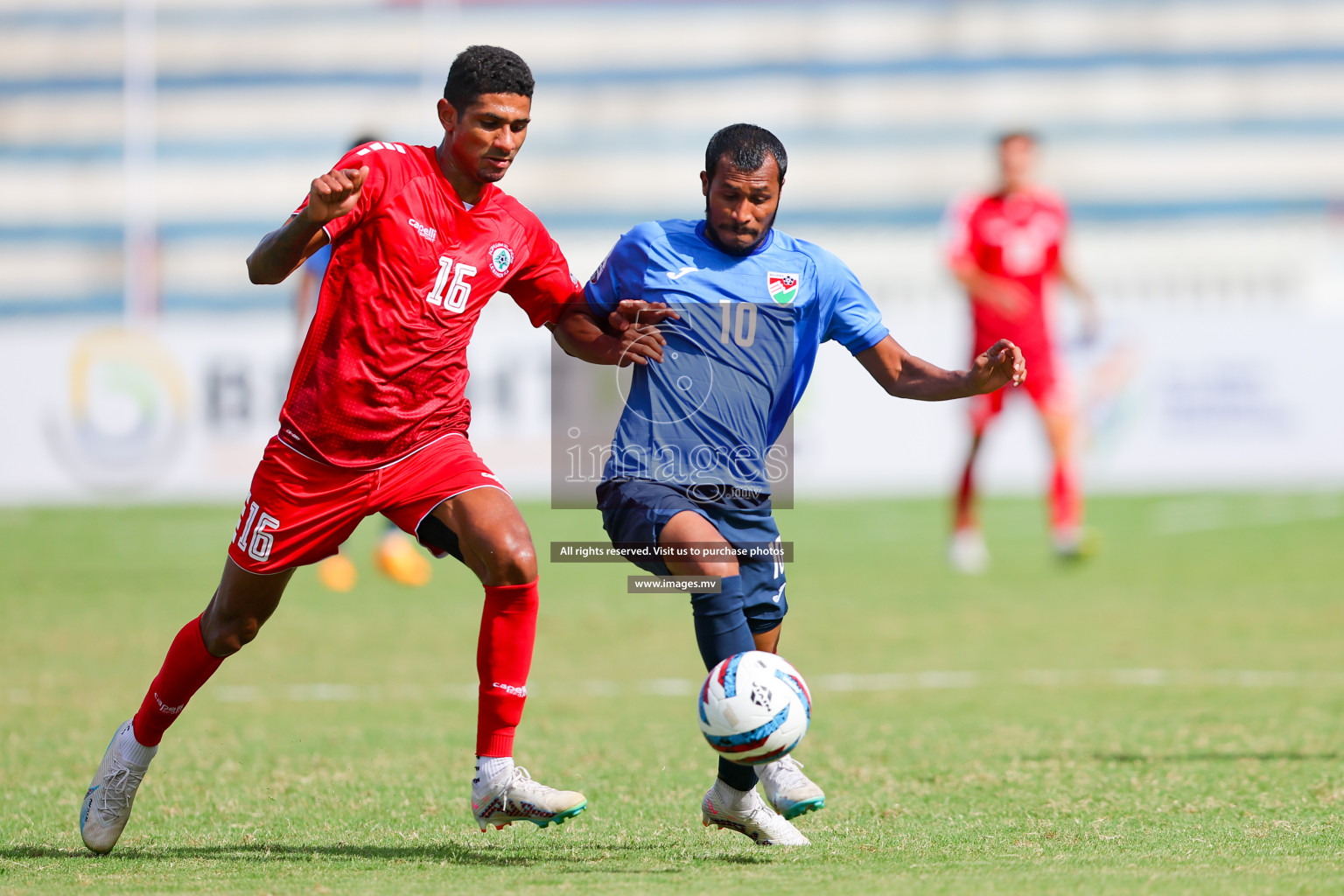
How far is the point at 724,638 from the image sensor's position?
445 centimetres

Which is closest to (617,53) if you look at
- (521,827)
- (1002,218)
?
(1002,218)

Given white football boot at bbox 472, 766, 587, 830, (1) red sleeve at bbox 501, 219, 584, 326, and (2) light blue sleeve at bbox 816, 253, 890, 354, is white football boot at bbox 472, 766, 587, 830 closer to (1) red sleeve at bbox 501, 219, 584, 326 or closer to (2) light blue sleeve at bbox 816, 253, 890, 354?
(1) red sleeve at bbox 501, 219, 584, 326

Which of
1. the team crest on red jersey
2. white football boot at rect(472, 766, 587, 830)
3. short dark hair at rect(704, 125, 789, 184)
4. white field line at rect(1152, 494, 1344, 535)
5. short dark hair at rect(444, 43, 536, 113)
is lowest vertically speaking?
white field line at rect(1152, 494, 1344, 535)

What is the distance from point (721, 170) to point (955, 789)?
6.79 feet

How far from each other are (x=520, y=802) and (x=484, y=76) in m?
2.03

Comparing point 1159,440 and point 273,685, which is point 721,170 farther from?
point 1159,440

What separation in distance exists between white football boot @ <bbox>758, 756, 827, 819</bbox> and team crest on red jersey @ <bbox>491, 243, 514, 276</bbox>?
164cm

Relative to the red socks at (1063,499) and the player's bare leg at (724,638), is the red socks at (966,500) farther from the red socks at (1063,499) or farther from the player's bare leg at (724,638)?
the player's bare leg at (724,638)

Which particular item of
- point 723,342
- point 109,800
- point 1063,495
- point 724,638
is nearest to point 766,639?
point 724,638

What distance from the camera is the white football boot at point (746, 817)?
4.39 m

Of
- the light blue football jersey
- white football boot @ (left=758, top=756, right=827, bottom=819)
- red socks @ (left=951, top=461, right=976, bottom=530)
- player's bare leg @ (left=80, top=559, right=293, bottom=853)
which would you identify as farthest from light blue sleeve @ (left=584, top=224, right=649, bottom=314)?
red socks @ (left=951, top=461, right=976, bottom=530)

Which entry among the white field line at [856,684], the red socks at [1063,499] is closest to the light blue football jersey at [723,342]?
the white field line at [856,684]

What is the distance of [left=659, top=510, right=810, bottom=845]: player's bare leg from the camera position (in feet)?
14.4

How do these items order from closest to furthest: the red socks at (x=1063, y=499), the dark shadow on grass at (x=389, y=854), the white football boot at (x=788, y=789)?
the dark shadow on grass at (x=389, y=854) < the white football boot at (x=788, y=789) < the red socks at (x=1063, y=499)
